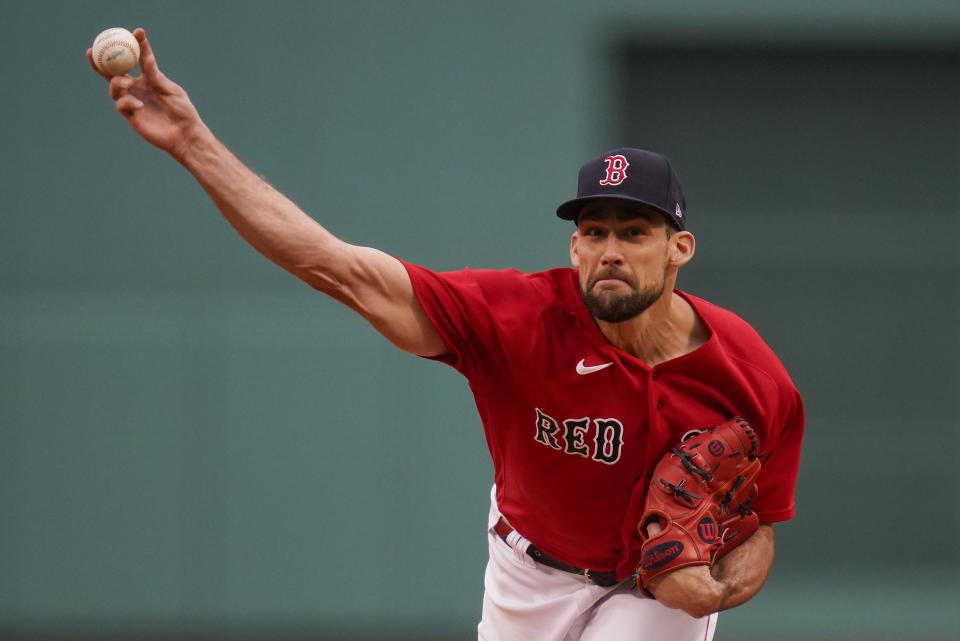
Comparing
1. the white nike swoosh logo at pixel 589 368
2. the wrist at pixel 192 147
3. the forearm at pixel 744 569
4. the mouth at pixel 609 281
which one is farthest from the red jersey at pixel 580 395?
the wrist at pixel 192 147

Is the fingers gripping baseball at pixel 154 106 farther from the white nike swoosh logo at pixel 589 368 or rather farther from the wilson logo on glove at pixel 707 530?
the wilson logo on glove at pixel 707 530

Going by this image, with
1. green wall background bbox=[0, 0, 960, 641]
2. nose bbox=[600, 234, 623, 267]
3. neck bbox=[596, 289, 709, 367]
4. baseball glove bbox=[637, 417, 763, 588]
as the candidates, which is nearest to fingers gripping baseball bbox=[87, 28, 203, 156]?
nose bbox=[600, 234, 623, 267]

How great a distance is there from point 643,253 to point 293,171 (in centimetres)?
377

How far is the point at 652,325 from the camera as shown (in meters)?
3.44

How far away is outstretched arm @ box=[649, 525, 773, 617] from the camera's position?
3.21 metres

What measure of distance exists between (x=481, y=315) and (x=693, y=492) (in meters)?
0.78

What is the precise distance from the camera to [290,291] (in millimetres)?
6527

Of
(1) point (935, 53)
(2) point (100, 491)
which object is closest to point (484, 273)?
(2) point (100, 491)

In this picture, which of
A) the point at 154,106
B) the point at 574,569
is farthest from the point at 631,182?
the point at 154,106

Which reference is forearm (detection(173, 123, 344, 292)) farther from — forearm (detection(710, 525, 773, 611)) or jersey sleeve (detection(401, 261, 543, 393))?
forearm (detection(710, 525, 773, 611))

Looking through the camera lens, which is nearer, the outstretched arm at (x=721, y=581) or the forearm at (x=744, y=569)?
the outstretched arm at (x=721, y=581)

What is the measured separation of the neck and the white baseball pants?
0.70m

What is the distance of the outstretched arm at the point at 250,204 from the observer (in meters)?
2.70

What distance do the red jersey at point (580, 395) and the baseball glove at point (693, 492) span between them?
8cm
